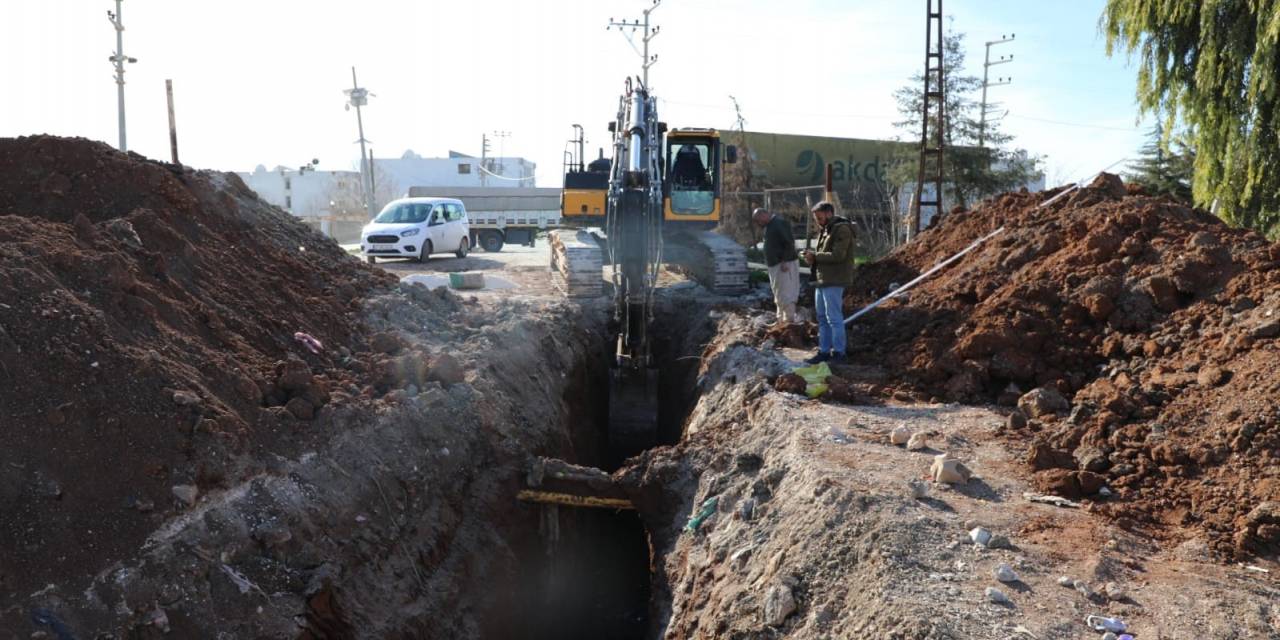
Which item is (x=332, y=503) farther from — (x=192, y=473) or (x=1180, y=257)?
(x=1180, y=257)

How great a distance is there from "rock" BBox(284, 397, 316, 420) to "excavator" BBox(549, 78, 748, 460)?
4965 millimetres

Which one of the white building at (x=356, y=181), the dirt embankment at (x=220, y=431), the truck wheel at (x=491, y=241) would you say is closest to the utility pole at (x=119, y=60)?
the truck wheel at (x=491, y=241)

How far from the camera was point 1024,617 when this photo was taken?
495cm

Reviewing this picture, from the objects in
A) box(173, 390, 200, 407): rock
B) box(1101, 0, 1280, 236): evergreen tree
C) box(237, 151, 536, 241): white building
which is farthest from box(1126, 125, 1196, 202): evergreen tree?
box(237, 151, 536, 241): white building

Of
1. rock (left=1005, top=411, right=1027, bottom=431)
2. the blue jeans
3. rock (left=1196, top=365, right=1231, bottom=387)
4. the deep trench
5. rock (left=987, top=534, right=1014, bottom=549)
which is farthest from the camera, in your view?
the blue jeans

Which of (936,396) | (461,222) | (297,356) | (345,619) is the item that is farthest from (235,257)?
(461,222)

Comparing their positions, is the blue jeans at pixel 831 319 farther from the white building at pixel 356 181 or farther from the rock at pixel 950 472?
the white building at pixel 356 181

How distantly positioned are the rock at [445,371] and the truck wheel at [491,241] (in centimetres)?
2431

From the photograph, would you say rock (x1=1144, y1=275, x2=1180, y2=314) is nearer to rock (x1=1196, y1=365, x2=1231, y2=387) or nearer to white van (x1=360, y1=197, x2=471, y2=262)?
rock (x1=1196, y1=365, x2=1231, y2=387)

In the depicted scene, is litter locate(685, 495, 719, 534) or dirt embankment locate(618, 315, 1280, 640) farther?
litter locate(685, 495, 719, 534)

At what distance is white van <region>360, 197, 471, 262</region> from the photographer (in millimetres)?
22594

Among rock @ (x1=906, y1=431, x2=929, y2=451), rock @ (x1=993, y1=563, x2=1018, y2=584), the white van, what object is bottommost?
rock @ (x1=993, y1=563, x2=1018, y2=584)

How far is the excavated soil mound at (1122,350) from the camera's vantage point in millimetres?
6309

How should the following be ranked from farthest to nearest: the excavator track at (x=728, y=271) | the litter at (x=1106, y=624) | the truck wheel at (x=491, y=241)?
the truck wheel at (x=491, y=241) → the excavator track at (x=728, y=271) → the litter at (x=1106, y=624)
